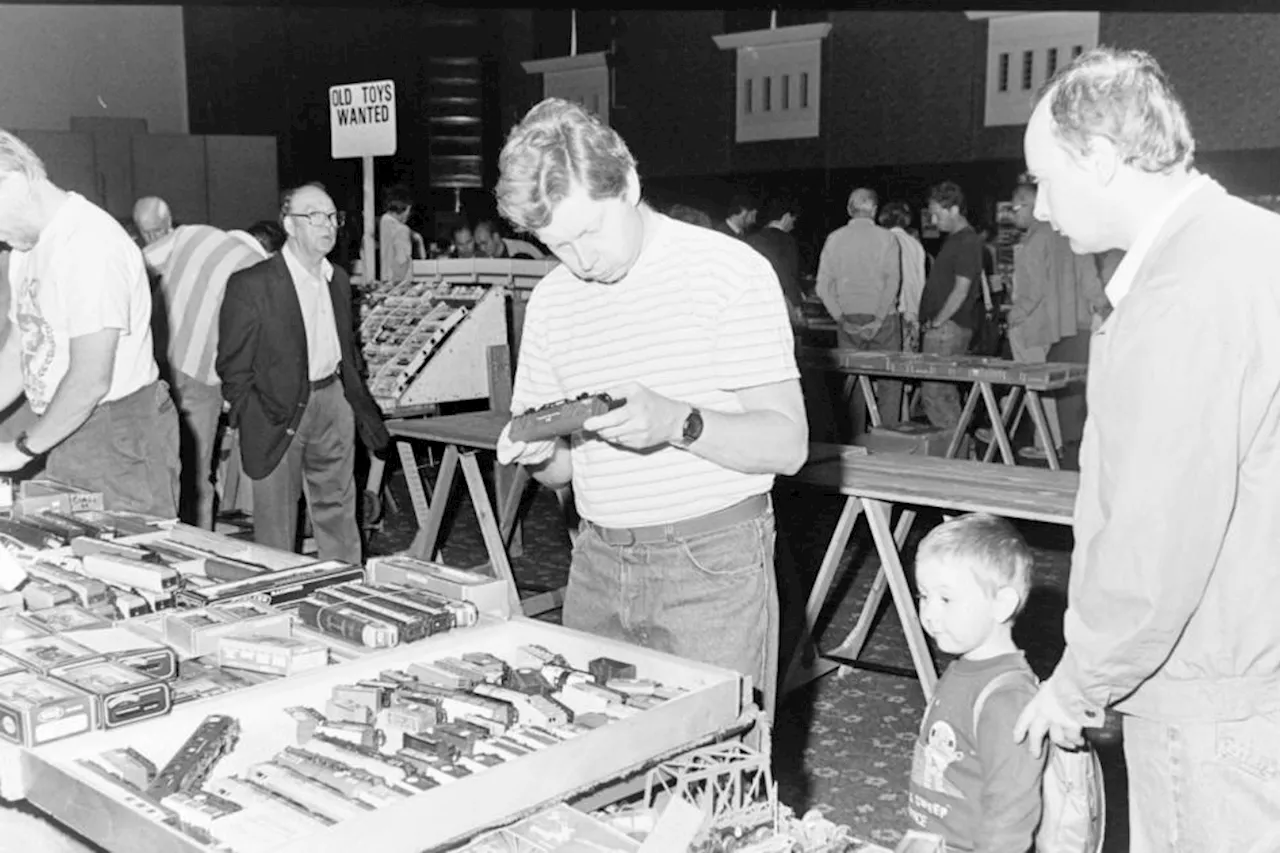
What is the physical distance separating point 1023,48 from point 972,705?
10.1m

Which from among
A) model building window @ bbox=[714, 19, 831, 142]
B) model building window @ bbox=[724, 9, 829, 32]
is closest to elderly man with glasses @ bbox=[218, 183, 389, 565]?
model building window @ bbox=[714, 19, 831, 142]

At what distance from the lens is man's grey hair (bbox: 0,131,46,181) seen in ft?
9.20

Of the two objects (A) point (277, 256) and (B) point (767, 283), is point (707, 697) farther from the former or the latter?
(A) point (277, 256)

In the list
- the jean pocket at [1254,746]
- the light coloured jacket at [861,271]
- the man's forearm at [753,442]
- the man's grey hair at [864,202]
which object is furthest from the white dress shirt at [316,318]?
the man's grey hair at [864,202]

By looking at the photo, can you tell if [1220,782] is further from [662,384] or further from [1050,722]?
[662,384]

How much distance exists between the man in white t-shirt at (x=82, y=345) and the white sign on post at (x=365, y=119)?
13.3 feet

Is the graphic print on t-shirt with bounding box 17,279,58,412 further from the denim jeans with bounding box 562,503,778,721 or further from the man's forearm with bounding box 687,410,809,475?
the man's forearm with bounding box 687,410,809,475

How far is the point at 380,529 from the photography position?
6668 mm

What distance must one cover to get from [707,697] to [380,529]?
199 inches

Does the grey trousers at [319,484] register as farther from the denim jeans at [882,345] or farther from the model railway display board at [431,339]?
the denim jeans at [882,345]

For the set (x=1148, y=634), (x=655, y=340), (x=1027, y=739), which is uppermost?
(x=655, y=340)

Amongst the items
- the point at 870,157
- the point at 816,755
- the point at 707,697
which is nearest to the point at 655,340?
the point at 707,697

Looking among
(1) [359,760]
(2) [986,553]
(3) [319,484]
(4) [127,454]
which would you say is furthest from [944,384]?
(1) [359,760]

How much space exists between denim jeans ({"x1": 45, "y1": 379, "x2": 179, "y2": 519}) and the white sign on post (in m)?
4.01
